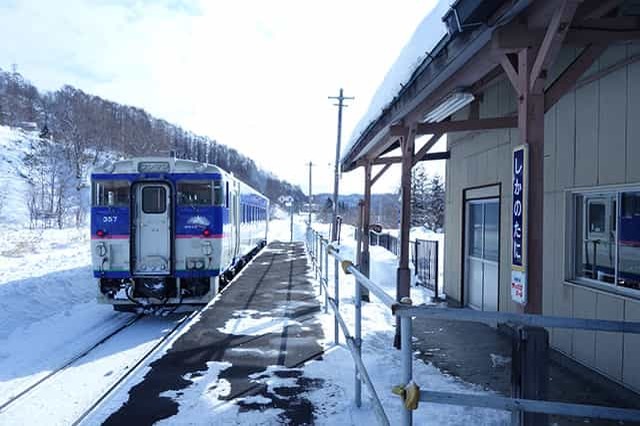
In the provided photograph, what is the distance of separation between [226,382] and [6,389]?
98.9 inches

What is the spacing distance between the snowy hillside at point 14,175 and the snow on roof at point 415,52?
41670 mm

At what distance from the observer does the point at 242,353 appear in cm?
588

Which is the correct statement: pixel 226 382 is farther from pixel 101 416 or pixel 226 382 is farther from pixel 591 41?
pixel 591 41

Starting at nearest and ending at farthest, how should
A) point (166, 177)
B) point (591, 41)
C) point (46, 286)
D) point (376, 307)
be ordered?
point (591, 41), point (166, 177), point (376, 307), point (46, 286)

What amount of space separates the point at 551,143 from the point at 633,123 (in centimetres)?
160

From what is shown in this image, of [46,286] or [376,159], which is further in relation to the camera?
[46,286]

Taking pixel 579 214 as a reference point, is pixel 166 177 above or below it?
above

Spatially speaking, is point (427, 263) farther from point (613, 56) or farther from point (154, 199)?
point (613, 56)

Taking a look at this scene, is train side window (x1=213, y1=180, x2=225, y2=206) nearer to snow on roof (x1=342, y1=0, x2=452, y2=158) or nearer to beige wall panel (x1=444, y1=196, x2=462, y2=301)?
snow on roof (x1=342, y1=0, x2=452, y2=158)

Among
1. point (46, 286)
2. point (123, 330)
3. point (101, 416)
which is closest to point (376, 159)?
point (123, 330)

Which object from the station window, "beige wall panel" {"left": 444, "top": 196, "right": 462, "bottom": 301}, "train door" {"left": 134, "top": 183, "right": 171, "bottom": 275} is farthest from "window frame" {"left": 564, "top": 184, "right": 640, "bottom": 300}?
"train door" {"left": 134, "top": 183, "right": 171, "bottom": 275}

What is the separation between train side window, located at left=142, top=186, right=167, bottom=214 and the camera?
8.70 m

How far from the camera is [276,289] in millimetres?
10695

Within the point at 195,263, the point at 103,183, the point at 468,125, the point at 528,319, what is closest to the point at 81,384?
the point at 195,263
